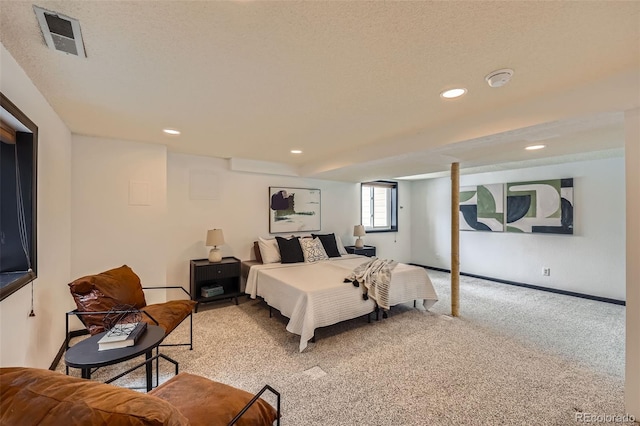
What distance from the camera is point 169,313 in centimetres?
246

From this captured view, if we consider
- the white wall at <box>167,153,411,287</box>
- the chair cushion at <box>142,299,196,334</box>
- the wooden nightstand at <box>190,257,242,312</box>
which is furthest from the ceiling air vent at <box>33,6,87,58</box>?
the wooden nightstand at <box>190,257,242,312</box>

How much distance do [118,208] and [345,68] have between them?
308 cm

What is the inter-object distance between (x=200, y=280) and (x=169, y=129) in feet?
6.53

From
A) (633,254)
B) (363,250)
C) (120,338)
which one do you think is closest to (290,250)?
(363,250)

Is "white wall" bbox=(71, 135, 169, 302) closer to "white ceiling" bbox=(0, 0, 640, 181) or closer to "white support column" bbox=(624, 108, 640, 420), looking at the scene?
"white ceiling" bbox=(0, 0, 640, 181)

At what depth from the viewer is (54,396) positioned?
0.72 meters

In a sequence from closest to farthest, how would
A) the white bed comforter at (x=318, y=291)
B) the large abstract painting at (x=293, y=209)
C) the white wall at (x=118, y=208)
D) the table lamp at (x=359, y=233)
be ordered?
1. the white bed comforter at (x=318, y=291)
2. the white wall at (x=118, y=208)
3. the large abstract painting at (x=293, y=209)
4. the table lamp at (x=359, y=233)

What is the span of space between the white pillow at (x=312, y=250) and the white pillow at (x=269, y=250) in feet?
1.40

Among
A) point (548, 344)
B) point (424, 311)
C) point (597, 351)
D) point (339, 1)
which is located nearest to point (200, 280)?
point (424, 311)

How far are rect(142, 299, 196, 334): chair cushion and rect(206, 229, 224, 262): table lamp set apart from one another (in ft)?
4.07

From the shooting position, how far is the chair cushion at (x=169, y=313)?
2.30 meters

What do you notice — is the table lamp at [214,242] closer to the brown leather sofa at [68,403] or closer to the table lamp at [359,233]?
the table lamp at [359,233]

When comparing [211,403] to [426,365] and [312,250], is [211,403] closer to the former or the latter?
[426,365]

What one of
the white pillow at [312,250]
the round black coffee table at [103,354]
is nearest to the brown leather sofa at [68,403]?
the round black coffee table at [103,354]
